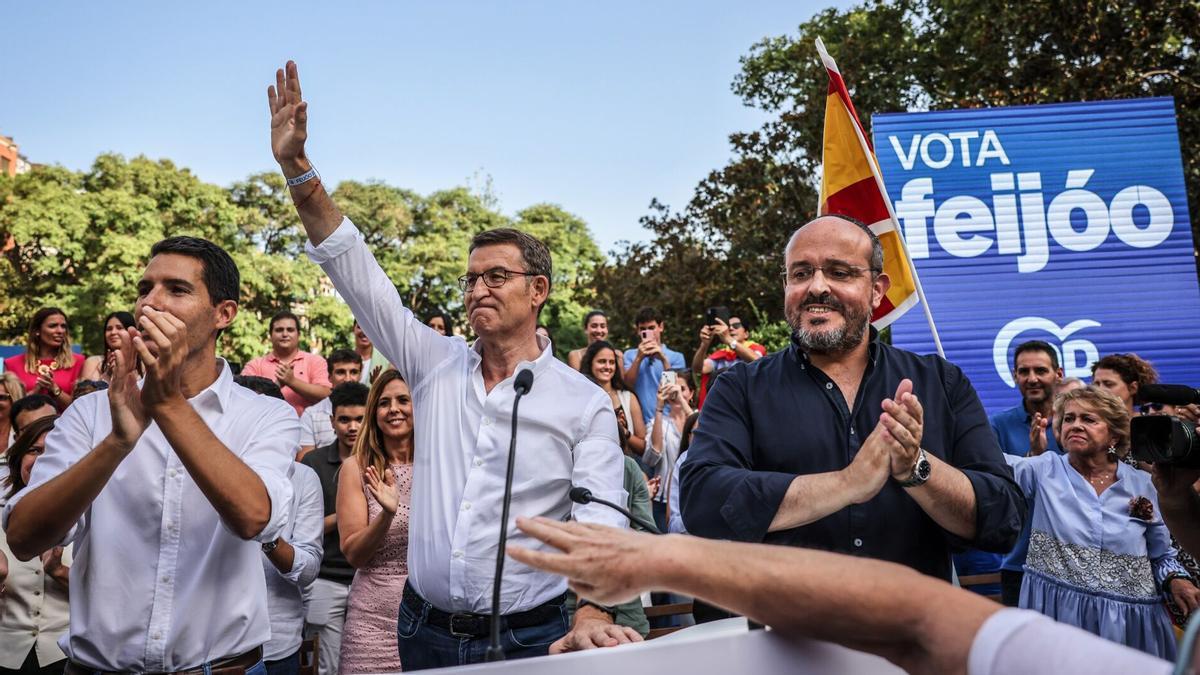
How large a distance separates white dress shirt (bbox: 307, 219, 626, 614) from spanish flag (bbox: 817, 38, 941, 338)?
1973 mm

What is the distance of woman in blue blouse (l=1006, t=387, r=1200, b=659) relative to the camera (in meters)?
4.89

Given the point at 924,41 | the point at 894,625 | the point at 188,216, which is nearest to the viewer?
the point at 894,625

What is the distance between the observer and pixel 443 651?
312 cm

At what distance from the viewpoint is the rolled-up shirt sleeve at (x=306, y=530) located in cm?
411

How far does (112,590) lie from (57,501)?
0.35 metres

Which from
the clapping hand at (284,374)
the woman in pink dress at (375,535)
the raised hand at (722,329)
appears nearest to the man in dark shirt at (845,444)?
the woman in pink dress at (375,535)

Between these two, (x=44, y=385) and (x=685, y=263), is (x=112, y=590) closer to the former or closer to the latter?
(x=44, y=385)

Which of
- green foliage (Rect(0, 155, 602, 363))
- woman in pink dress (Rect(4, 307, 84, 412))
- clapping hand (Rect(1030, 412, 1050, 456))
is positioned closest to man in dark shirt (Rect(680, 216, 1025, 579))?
clapping hand (Rect(1030, 412, 1050, 456))

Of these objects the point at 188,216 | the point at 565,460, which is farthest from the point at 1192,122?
the point at 188,216

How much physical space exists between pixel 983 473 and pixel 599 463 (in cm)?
117

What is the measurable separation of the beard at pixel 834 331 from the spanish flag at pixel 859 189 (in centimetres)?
191

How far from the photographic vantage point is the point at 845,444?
8.93 ft

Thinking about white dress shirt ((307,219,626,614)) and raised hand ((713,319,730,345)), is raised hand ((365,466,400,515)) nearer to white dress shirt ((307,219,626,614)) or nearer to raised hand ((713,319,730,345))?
white dress shirt ((307,219,626,614))

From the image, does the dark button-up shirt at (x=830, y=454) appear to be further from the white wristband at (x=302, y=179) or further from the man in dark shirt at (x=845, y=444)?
the white wristband at (x=302, y=179)
